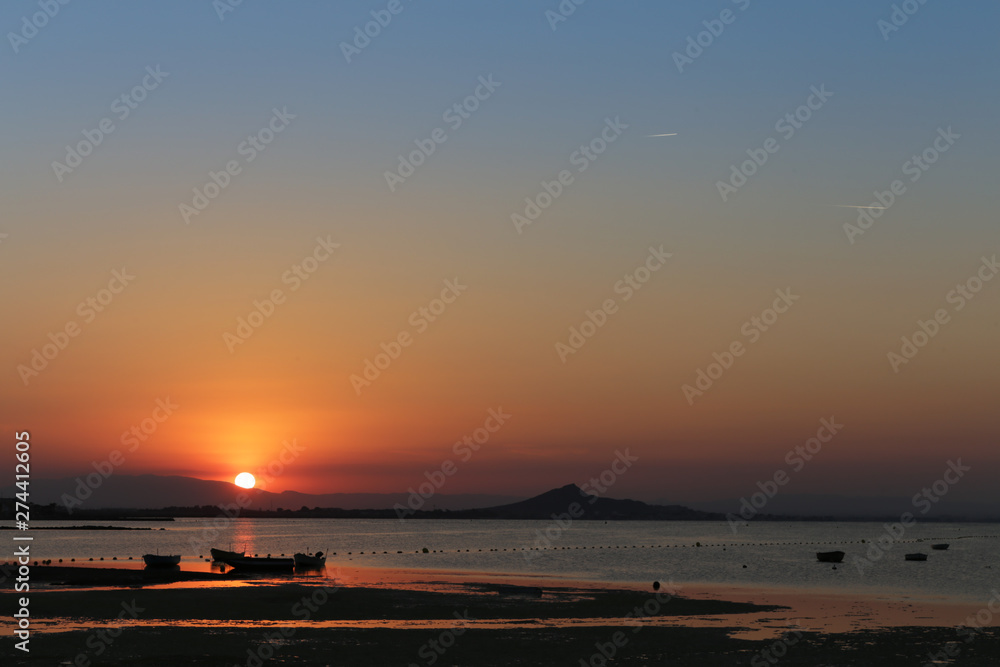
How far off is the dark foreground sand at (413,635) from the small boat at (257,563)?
866 inches

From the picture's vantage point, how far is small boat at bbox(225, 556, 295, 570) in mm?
74250

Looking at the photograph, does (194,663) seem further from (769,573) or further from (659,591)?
(769,573)

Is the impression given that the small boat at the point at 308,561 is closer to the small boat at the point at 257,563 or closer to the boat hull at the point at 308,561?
the boat hull at the point at 308,561

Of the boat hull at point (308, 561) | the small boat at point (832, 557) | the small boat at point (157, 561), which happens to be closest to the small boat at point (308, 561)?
the boat hull at point (308, 561)

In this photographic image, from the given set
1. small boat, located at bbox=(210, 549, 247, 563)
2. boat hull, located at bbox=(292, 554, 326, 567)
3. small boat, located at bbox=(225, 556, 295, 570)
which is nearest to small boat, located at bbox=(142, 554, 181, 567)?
small boat, located at bbox=(225, 556, 295, 570)

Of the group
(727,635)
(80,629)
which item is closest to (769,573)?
(727,635)

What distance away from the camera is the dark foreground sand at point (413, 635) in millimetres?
30656

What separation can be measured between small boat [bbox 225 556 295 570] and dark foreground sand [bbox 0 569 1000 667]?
866 inches

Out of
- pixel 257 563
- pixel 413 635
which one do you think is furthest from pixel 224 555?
pixel 413 635

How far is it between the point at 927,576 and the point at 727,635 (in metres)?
57.9

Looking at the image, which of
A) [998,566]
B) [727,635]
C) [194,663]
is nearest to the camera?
[194,663]

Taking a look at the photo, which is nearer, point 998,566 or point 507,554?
point 998,566

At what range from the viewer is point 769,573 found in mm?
89000

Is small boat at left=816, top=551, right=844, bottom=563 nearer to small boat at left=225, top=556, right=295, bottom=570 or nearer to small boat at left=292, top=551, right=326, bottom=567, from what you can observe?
small boat at left=292, top=551, right=326, bottom=567
